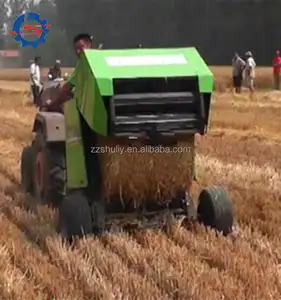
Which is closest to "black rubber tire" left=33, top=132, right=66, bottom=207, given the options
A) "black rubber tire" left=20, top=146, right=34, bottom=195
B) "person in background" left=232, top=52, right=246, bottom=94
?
"black rubber tire" left=20, top=146, right=34, bottom=195

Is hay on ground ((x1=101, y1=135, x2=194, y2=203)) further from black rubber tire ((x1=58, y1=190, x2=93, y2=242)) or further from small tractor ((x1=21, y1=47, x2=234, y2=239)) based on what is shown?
black rubber tire ((x1=58, y1=190, x2=93, y2=242))

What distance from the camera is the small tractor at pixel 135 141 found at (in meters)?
5.18

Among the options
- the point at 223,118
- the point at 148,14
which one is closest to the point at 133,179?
the point at 223,118

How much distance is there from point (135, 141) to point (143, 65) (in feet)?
1.85

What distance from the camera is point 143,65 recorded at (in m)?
5.28

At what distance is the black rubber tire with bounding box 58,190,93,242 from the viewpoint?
548cm

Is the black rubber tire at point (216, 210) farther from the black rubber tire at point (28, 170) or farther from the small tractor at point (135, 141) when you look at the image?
the black rubber tire at point (28, 170)

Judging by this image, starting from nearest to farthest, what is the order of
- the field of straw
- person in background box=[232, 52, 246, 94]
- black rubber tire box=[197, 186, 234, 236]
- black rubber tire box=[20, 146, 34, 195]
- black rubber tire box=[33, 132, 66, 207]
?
the field of straw < black rubber tire box=[197, 186, 234, 236] < black rubber tire box=[33, 132, 66, 207] < black rubber tire box=[20, 146, 34, 195] < person in background box=[232, 52, 246, 94]

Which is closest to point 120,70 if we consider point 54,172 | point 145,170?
point 145,170

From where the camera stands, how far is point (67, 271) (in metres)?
4.81

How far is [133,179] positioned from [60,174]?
1064mm

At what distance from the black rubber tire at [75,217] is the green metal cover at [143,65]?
3.13ft

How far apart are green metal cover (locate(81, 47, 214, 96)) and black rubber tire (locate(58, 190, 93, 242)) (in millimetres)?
955

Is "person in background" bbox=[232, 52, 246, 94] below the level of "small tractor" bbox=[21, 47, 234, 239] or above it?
below
